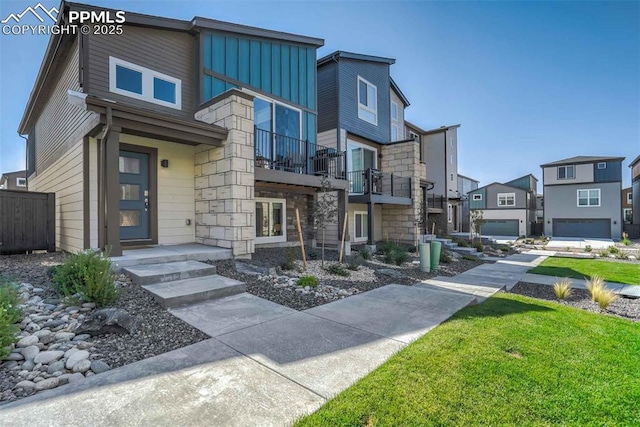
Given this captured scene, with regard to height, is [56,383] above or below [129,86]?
below

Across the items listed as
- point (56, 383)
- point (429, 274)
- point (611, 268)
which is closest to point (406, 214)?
point (429, 274)

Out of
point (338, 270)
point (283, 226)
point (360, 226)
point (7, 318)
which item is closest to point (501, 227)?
point (360, 226)

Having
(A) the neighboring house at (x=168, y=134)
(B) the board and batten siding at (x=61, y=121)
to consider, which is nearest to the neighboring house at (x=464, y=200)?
(A) the neighboring house at (x=168, y=134)

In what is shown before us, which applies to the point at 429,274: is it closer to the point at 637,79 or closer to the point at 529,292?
the point at 529,292

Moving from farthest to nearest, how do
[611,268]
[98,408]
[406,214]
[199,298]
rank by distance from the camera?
[406,214] < [611,268] < [199,298] < [98,408]

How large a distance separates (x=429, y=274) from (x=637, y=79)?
13461mm

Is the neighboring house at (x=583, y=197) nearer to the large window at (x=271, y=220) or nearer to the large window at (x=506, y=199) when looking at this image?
the large window at (x=506, y=199)

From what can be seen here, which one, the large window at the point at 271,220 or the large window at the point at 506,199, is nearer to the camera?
the large window at the point at 271,220

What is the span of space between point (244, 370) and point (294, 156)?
25.2 ft

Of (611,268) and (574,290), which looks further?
(611,268)

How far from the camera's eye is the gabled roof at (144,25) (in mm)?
6857

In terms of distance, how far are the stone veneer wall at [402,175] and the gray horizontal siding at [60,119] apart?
38.8ft

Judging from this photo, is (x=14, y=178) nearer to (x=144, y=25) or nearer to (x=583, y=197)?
(x=144, y=25)

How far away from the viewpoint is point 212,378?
2.52 m
